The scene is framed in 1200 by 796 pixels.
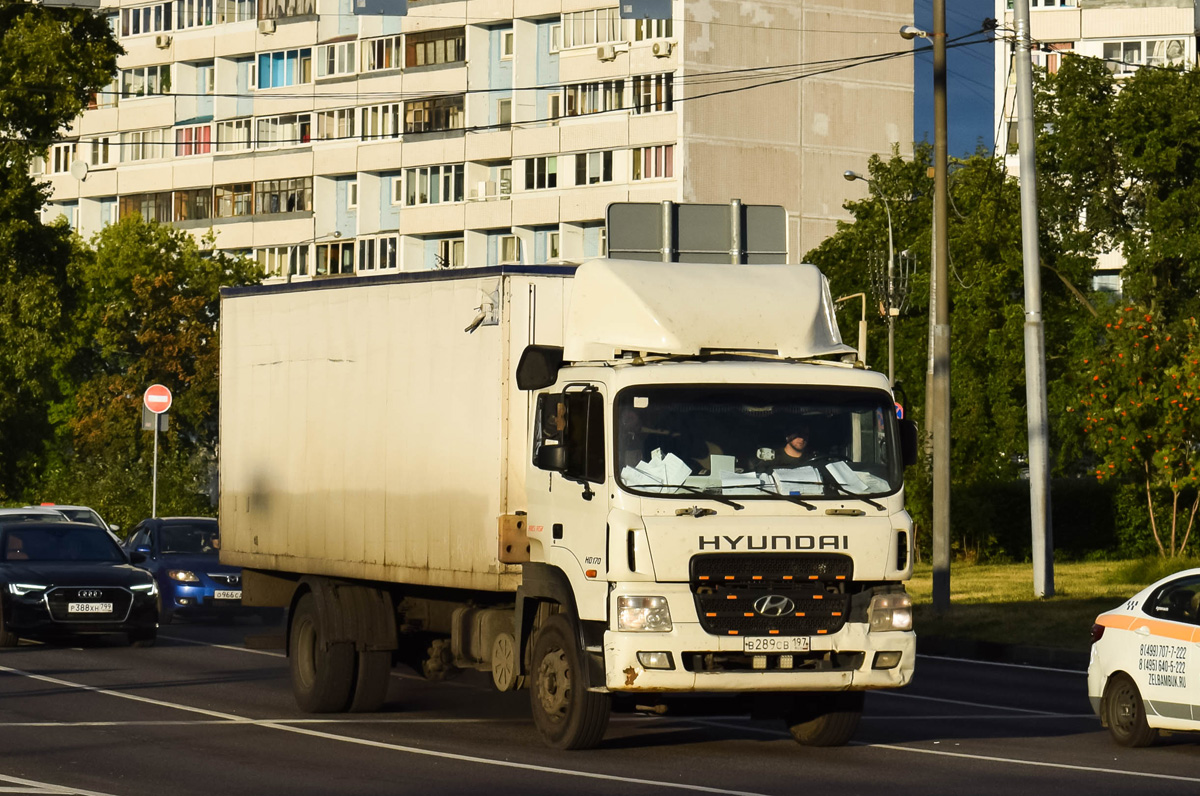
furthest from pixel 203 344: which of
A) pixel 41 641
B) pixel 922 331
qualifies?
pixel 41 641

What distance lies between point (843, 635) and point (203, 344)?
6660 centimetres

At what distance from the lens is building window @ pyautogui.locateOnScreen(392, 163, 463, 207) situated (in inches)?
3332

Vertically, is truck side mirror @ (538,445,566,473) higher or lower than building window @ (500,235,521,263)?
lower

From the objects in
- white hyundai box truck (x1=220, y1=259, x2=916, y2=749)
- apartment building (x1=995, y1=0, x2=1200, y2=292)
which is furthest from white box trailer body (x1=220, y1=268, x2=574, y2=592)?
apartment building (x1=995, y1=0, x2=1200, y2=292)

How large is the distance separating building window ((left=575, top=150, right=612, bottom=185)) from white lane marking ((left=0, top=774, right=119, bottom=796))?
67532 millimetres

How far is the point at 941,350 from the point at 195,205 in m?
67.7

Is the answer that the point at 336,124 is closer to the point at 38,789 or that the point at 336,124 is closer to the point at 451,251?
the point at 451,251

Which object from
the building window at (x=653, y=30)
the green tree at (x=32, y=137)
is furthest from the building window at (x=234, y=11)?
the green tree at (x=32, y=137)

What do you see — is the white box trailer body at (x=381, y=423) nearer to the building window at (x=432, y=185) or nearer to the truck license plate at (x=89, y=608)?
the truck license plate at (x=89, y=608)

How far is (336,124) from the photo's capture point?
291 feet

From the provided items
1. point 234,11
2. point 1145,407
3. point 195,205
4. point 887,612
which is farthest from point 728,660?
point 234,11

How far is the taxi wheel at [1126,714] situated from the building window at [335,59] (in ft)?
245

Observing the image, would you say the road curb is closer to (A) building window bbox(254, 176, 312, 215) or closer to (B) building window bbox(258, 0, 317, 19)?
(A) building window bbox(254, 176, 312, 215)

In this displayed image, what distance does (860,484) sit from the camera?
14.1 m
